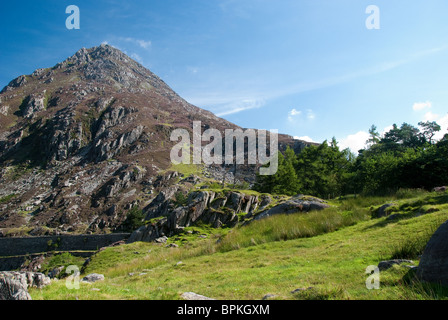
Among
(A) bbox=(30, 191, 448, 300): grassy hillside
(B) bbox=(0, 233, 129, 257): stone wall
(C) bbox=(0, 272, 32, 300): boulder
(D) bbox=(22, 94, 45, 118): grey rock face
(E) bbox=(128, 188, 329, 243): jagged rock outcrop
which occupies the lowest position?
(B) bbox=(0, 233, 129, 257): stone wall

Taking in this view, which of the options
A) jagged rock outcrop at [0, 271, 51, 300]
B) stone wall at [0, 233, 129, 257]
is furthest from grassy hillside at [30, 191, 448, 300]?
stone wall at [0, 233, 129, 257]

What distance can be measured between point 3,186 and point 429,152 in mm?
147710

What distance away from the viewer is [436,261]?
4.59 metres

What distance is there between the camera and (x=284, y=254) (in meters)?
10.2

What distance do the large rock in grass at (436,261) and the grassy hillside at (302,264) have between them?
0.33m

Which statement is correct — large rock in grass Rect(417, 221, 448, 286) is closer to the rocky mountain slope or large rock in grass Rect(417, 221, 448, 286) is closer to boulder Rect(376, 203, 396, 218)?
boulder Rect(376, 203, 396, 218)

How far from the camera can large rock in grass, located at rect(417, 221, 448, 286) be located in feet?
14.5

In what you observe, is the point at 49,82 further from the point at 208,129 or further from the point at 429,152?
the point at 429,152

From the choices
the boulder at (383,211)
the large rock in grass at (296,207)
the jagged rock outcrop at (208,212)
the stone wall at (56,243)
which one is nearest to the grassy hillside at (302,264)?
the boulder at (383,211)

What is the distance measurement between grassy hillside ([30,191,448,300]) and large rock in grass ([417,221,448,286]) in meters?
0.33

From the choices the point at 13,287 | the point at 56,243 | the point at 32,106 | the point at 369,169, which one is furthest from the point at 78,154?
the point at 13,287

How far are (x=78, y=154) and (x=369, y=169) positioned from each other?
13545 centimetres
